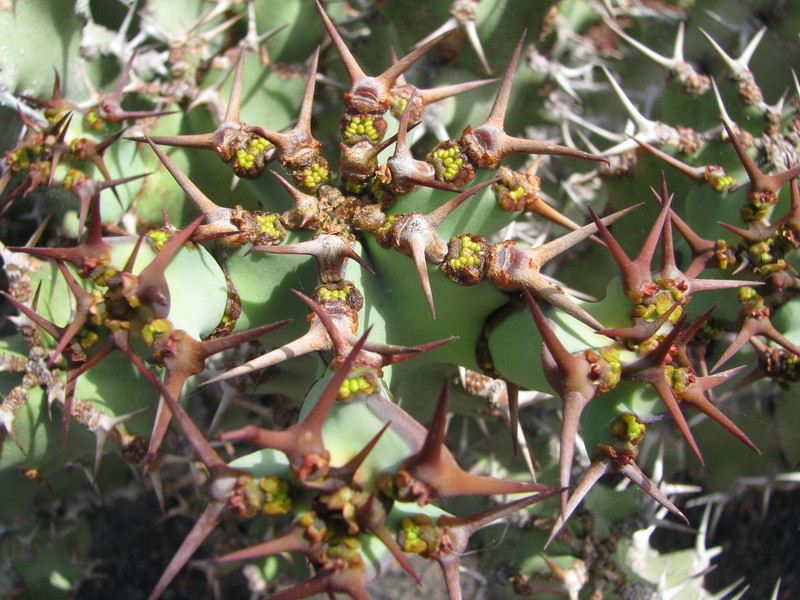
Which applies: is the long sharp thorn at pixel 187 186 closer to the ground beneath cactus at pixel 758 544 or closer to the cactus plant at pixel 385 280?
the cactus plant at pixel 385 280

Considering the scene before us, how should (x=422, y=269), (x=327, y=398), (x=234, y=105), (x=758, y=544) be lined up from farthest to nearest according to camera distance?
(x=758, y=544) < (x=234, y=105) < (x=422, y=269) < (x=327, y=398)

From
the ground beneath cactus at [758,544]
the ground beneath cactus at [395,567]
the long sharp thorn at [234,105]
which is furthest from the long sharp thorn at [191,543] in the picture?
the ground beneath cactus at [758,544]

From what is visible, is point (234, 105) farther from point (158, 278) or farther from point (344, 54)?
point (158, 278)

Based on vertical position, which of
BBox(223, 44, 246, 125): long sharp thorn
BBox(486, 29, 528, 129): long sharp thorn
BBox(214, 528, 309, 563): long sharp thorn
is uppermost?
BBox(486, 29, 528, 129): long sharp thorn

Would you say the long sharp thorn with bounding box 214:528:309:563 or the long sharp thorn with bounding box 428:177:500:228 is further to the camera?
the long sharp thorn with bounding box 428:177:500:228

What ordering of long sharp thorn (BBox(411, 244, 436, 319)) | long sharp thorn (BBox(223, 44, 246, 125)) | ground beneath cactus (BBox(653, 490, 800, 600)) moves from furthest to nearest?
ground beneath cactus (BBox(653, 490, 800, 600)) → long sharp thorn (BBox(223, 44, 246, 125)) → long sharp thorn (BBox(411, 244, 436, 319))

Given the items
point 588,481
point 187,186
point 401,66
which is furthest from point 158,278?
point 588,481

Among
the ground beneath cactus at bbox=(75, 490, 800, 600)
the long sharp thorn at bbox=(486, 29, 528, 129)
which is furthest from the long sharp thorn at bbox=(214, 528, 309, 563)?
the ground beneath cactus at bbox=(75, 490, 800, 600)

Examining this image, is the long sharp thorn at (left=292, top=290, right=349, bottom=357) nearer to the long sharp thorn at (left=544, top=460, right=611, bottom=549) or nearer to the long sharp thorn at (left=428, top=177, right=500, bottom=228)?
the long sharp thorn at (left=428, top=177, right=500, bottom=228)

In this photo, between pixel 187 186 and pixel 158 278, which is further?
pixel 187 186
